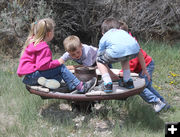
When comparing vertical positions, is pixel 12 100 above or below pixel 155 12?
below

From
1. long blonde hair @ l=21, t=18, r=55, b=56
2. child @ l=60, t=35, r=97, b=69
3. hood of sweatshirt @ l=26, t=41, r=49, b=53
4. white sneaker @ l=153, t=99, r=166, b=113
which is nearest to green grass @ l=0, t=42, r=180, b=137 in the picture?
white sneaker @ l=153, t=99, r=166, b=113

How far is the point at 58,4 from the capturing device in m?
7.30

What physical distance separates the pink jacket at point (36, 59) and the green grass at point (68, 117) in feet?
2.10

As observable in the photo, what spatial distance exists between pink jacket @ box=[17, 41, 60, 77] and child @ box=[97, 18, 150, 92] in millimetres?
572

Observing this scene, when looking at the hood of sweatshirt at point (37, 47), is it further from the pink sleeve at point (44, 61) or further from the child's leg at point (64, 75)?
the child's leg at point (64, 75)

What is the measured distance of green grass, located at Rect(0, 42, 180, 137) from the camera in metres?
3.21

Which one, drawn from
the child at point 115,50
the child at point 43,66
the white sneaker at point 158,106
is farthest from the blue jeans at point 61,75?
the white sneaker at point 158,106

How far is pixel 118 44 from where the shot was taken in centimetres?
306

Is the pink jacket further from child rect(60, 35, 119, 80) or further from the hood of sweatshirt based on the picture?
child rect(60, 35, 119, 80)

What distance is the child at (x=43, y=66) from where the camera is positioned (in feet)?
10.6

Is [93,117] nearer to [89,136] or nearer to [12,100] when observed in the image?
[89,136]

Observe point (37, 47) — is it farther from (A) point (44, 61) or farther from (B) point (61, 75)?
(B) point (61, 75)

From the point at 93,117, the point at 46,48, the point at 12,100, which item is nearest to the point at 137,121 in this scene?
the point at 93,117

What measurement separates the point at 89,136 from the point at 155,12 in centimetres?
584
